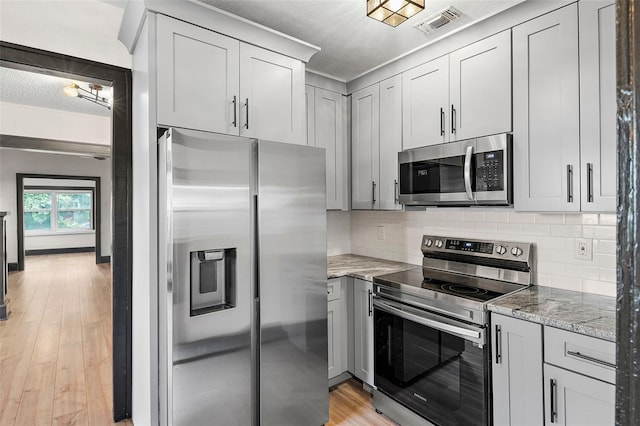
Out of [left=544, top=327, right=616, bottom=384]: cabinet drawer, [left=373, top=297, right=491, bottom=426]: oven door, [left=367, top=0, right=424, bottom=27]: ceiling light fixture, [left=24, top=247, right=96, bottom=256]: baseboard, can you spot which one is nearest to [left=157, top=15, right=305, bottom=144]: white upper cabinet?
[left=367, top=0, right=424, bottom=27]: ceiling light fixture

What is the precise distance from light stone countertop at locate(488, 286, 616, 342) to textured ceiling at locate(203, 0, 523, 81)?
168cm

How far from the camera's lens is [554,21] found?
1.85 metres

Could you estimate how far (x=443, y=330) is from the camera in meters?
1.98

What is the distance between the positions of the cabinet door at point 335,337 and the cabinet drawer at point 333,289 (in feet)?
0.10

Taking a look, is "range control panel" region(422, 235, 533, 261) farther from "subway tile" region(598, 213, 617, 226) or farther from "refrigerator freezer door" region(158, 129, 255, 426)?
"refrigerator freezer door" region(158, 129, 255, 426)

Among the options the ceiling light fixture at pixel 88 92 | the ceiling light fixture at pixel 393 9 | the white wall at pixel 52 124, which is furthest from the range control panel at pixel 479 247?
the white wall at pixel 52 124

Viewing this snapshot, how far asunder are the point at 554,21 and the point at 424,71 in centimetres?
81

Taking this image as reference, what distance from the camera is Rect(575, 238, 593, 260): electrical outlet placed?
1.97 meters

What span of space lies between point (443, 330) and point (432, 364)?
24cm

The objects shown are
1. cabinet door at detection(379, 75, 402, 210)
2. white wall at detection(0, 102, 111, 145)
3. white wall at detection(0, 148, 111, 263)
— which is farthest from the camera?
white wall at detection(0, 148, 111, 263)


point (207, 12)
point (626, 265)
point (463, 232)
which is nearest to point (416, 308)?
point (463, 232)

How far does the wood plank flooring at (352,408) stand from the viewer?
7.55 feet

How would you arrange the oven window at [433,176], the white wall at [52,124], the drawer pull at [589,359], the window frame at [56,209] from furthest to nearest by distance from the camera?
the window frame at [56,209] < the white wall at [52,124] < the oven window at [433,176] < the drawer pull at [589,359]

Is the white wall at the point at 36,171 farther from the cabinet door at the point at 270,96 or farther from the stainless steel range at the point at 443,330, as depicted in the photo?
the stainless steel range at the point at 443,330
